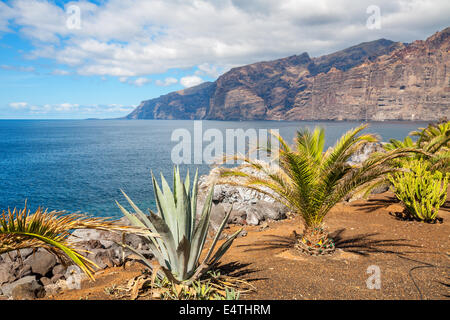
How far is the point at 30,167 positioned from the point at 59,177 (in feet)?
30.7

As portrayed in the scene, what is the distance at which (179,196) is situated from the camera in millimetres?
3582

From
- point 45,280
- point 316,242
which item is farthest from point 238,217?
point 45,280

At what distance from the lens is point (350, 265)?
4.74 m

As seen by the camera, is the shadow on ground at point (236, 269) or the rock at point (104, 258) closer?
the shadow on ground at point (236, 269)

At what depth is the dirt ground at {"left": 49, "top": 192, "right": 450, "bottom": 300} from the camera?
378 cm

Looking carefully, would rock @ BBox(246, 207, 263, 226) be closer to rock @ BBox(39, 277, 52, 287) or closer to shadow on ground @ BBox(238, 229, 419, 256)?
shadow on ground @ BBox(238, 229, 419, 256)

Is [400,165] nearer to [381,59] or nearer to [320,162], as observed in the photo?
[320,162]

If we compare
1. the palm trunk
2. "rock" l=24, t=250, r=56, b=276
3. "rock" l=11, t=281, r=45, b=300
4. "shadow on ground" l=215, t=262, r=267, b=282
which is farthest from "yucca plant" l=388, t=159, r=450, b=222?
"rock" l=24, t=250, r=56, b=276

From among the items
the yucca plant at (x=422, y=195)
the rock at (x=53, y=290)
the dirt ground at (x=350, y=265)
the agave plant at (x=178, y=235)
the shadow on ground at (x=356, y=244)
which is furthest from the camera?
the yucca plant at (x=422, y=195)

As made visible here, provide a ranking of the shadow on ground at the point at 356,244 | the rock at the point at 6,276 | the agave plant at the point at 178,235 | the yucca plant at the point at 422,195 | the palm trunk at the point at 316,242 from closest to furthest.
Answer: the agave plant at the point at 178,235 → the palm trunk at the point at 316,242 → the shadow on ground at the point at 356,244 → the rock at the point at 6,276 → the yucca plant at the point at 422,195

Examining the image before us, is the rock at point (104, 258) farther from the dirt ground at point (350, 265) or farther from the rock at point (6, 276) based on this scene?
the rock at point (6, 276)

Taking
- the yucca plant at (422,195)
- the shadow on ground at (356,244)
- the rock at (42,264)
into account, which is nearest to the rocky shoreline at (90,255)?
the rock at (42,264)

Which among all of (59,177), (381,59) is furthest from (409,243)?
(381,59)

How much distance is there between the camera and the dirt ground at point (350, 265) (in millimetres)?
3779
